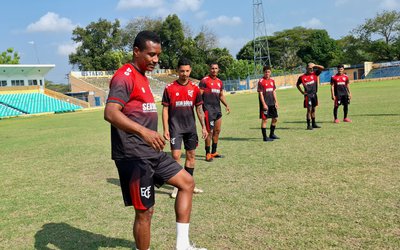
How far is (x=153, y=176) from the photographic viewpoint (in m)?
3.73

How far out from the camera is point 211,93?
31.1 feet

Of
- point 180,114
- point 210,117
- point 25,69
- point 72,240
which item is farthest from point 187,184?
point 25,69

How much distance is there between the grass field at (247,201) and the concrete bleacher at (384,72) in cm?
6463

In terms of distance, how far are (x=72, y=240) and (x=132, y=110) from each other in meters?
2.06

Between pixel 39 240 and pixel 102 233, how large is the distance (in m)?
0.78

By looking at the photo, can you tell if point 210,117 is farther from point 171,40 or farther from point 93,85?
point 171,40

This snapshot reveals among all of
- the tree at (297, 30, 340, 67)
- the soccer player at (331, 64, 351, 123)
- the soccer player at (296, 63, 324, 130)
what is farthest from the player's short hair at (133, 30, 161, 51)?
the tree at (297, 30, 340, 67)

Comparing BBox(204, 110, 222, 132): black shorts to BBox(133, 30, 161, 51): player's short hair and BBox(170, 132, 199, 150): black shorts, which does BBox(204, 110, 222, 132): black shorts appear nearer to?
BBox(170, 132, 199, 150): black shorts

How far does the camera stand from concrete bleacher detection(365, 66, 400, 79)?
6675 centimetres

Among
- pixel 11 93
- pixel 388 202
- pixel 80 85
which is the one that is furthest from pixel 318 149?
pixel 80 85

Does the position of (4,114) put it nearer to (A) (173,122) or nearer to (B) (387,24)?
(A) (173,122)

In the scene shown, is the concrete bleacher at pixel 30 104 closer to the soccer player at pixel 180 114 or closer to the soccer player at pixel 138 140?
the soccer player at pixel 180 114

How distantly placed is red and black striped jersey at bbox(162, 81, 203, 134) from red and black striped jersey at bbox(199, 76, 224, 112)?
8.95 ft

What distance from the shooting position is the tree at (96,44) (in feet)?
245
